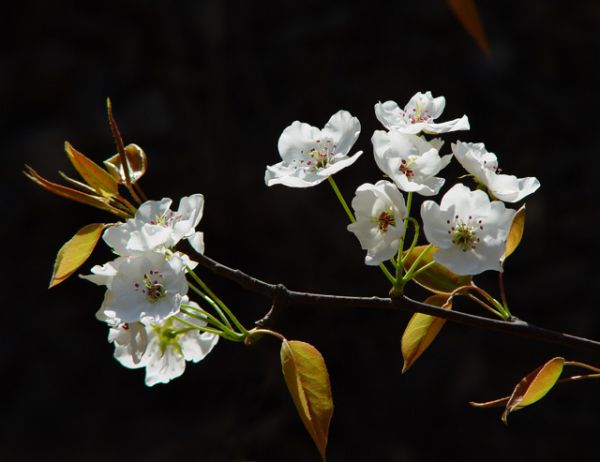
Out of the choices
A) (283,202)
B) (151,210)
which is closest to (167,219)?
(151,210)

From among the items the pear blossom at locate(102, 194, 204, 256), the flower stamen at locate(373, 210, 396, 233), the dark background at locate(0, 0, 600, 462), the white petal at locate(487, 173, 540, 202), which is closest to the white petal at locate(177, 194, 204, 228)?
the pear blossom at locate(102, 194, 204, 256)

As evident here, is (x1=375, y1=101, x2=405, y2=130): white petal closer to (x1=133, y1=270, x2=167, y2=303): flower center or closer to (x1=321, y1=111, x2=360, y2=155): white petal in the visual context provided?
(x1=321, y1=111, x2=360, y2=155): white petal

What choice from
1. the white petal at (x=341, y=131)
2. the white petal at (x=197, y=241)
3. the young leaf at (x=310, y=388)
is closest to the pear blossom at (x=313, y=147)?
the white petal at (x=341, y=131)

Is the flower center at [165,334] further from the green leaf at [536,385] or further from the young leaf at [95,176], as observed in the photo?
the green leaf at [536,385]

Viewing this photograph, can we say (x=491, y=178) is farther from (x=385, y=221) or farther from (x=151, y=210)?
(x=151, y=210)

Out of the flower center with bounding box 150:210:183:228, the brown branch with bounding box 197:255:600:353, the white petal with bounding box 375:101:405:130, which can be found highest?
the white petal with bounding box 375:101:405:130

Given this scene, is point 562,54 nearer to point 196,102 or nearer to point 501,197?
→ point 196,102

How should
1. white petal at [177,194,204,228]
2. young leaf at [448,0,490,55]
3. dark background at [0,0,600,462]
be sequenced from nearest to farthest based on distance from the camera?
young leaf at [448,0,490,55] → white petal at [177,194,204,228] → dark background at [0,0,600,462]
